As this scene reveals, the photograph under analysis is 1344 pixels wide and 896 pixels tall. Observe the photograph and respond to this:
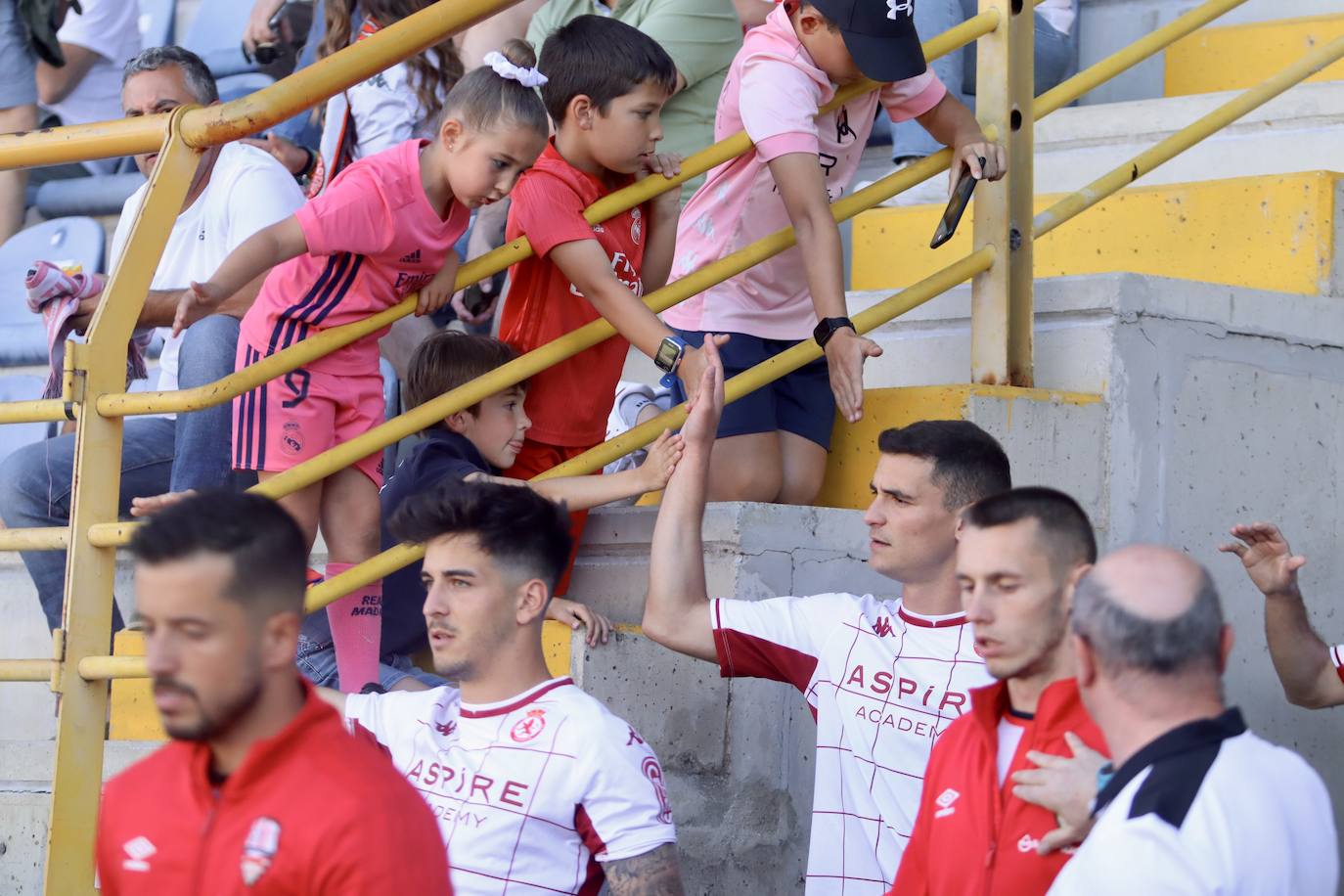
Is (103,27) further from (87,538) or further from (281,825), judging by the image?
(281,825)

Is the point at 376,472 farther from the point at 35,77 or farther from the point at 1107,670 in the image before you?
the point at 35,77

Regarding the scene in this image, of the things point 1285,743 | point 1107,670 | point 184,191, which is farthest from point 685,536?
point 1285,743

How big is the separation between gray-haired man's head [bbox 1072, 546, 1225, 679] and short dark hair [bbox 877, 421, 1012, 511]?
3.17 ft

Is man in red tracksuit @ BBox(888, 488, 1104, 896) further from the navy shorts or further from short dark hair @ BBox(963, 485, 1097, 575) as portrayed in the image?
the navy shorts

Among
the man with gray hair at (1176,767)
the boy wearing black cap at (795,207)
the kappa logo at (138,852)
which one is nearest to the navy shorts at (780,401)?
the boy wearing black cap at (795,207)

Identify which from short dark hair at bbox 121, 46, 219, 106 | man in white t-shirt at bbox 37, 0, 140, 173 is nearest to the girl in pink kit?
short dark hair at bbox 121, 46, 219, 106

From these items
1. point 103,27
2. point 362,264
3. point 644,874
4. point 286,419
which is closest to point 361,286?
point 362,264

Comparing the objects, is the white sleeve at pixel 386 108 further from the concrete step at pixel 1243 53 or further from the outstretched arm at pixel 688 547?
the concrete step at pixel 1243 53

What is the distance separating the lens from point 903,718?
9.39 ft

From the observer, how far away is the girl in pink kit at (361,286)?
11.1 feet

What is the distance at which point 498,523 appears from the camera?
2.74 meters

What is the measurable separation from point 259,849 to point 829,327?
1.99 meters

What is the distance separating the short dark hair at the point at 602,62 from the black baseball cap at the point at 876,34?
38 centimetres

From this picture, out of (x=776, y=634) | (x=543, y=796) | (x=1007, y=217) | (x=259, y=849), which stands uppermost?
(x=1007, y=217)
